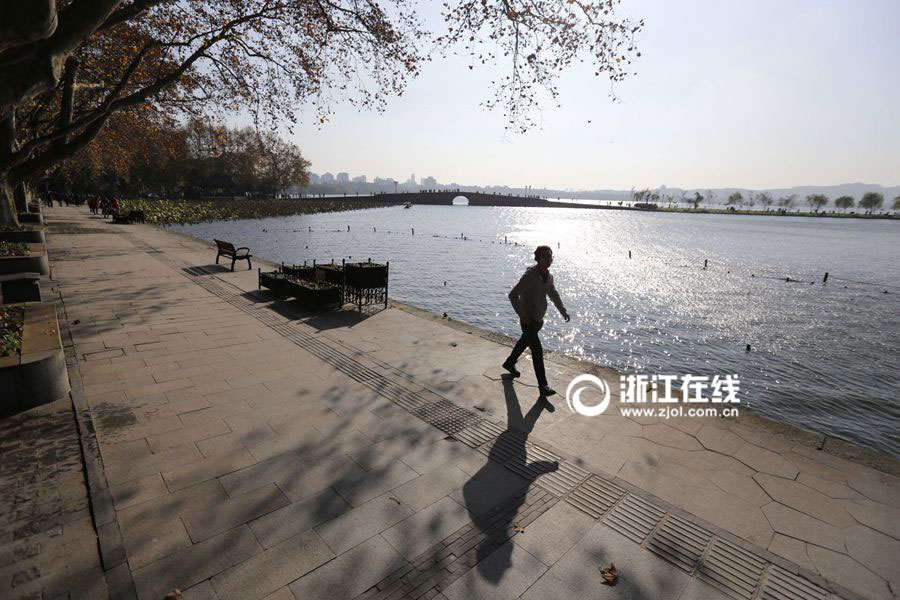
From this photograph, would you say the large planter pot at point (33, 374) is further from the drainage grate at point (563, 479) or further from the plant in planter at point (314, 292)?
the drainage grate at point (563, 479)

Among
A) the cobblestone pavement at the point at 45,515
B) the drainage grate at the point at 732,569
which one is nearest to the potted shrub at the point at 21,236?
the cobblestone pavement at the point at 45,515

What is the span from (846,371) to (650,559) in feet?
46.7

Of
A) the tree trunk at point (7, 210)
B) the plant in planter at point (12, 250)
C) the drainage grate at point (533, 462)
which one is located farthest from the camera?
the tree trunk at point (7, 210)

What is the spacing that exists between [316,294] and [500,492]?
7.54 metres

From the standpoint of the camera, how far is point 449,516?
3807mm

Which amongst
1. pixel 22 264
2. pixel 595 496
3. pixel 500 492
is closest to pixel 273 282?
pixel 22 264

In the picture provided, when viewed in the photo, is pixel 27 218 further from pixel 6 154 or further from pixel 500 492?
pixel 500 492

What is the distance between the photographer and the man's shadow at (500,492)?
134 inches

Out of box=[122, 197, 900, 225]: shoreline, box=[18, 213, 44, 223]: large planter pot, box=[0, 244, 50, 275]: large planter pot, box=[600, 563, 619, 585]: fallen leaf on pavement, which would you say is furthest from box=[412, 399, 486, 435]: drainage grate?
box=[122, 197, 900, 225]: shoreline

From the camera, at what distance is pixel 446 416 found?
565 cm

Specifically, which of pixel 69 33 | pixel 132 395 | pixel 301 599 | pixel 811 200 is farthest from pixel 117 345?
pixel 811 200

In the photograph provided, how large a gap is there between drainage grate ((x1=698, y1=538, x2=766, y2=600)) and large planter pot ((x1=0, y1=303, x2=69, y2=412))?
289 inches

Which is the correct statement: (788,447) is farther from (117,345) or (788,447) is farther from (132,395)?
(117,345)

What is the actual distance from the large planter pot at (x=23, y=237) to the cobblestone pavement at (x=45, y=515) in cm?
1483
